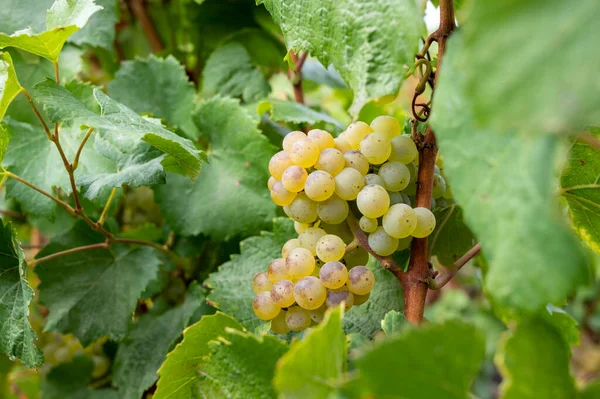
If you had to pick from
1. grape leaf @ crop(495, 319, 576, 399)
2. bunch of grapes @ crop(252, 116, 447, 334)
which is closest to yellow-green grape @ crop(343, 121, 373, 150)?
bunch of grapes @ crop(252, 116, 447, 334)

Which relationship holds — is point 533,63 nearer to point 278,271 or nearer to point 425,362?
point 425,362

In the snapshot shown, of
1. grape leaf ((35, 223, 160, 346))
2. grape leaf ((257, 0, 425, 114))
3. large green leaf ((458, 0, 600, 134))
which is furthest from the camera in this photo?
grape leaf ((35, 223, 160, 346))

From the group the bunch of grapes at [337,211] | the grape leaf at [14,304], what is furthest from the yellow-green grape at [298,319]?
the grape leaf at [14,304]

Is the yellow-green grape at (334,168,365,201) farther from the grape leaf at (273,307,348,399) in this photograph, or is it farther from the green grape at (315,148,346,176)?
the grape leaf at (273,307,348,399)

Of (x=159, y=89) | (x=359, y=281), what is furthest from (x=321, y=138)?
(x=159, y=89)

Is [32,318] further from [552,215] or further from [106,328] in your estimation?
[552,215]

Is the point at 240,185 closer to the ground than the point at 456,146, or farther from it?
closer to the ground

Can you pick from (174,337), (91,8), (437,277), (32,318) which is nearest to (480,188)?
(437,277)
